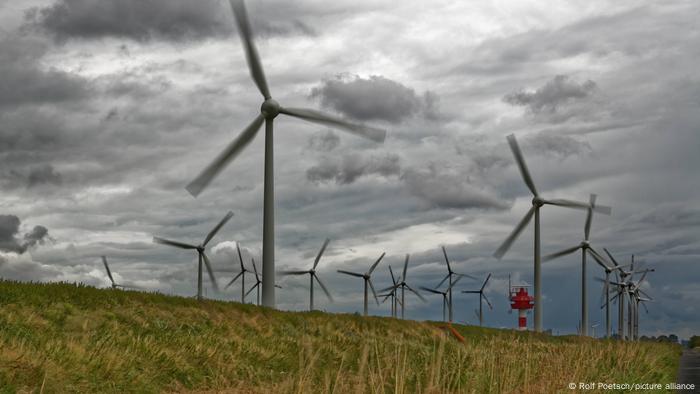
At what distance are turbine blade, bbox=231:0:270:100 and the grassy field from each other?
20.9 m

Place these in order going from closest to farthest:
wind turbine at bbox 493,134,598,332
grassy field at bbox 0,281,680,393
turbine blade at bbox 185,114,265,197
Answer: grassy field at bbox 0,281,680,393 → turbine blade at bbox 185,114,265,197 → wind turbine at bbox 493,134,598,332

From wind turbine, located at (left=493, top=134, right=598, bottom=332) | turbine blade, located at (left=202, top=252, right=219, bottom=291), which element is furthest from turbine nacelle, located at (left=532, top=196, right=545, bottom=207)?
turbine blade, located at (left=202, top=252, right=219, bottom=291)

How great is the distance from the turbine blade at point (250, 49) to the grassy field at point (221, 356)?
20.9m

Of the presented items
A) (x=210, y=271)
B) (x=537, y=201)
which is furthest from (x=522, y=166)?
(x=210, y=271)

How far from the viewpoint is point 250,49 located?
198ft

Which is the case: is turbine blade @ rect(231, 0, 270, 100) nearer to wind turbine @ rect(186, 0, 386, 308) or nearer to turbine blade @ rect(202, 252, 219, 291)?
wind turbine @ rect(186, 0, 386, 308)

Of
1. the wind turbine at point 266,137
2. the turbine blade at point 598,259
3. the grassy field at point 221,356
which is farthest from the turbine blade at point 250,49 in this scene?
the turbine blade at point 598,259

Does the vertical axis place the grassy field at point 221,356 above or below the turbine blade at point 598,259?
below

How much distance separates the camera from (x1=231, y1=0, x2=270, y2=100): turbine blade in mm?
58969

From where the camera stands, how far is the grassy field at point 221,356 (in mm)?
17016

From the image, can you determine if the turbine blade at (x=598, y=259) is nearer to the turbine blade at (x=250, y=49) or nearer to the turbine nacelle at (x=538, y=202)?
the turbine nacelle at (x=538, y=202)

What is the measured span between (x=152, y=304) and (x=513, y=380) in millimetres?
26652

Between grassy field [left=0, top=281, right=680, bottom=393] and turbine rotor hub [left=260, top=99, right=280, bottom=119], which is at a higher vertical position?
turbine rotor hub [left=260, top=99, right=280, bottom=119]

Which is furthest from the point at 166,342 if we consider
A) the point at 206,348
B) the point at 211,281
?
the point at 211,281
